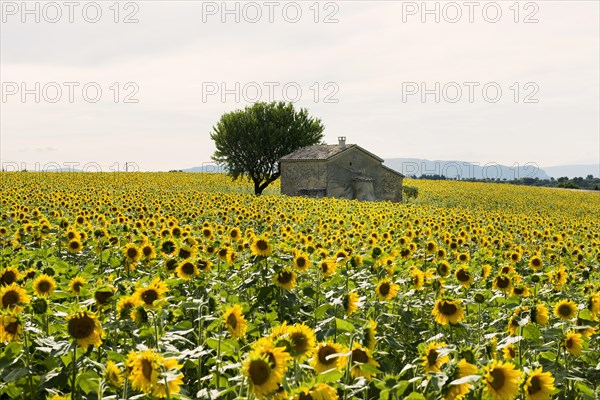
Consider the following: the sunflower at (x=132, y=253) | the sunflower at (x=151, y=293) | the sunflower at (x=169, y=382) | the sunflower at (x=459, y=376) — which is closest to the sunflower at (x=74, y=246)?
the sunflower at (x=132, y=253)

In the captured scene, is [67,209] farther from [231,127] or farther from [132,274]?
[231,127]

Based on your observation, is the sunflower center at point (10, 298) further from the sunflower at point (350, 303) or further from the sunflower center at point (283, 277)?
the sunflower at point (350, 303)

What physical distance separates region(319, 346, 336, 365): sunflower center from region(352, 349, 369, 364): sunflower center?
29 centimetres

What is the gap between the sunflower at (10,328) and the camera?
10.9 feet

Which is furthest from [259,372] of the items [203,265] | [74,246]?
[74,246]

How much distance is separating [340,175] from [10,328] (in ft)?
114

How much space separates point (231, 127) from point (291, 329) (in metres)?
44.9

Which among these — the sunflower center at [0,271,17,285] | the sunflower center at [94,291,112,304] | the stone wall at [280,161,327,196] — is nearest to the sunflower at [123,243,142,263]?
Answer: the sunflower center at [0,271,17,285]

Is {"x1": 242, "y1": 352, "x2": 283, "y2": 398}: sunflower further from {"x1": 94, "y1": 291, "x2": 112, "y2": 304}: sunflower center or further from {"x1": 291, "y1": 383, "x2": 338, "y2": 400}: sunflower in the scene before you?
{"x1": 94, "y1": 291, "x2": 112, "y2": 304}: sunflower center

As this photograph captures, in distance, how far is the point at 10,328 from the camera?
3363 millimetres

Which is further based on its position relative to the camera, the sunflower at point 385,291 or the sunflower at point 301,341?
the sunflower at point 385,291

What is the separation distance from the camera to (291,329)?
2.91m

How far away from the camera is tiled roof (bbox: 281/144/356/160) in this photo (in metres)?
37.7

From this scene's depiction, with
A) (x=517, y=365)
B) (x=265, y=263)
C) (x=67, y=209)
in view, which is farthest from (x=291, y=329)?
(x=67, y=209)
